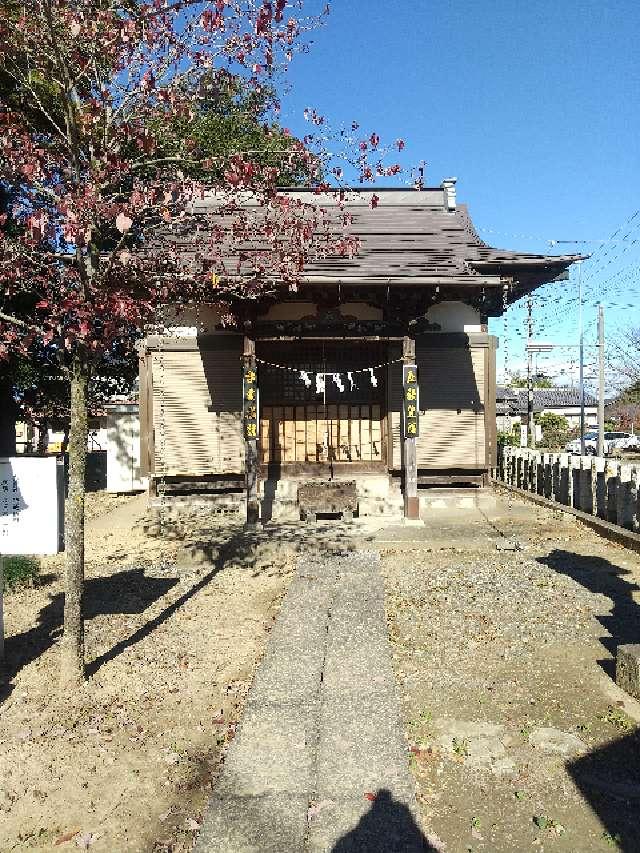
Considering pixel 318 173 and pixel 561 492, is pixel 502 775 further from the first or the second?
pixel 561 492

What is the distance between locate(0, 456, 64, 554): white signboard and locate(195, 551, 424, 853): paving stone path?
7.68 ft

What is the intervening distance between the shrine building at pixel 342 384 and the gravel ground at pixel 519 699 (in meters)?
3.74

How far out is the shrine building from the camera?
11.4m

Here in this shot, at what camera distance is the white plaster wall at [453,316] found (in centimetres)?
1248

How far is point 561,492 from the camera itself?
1385 cm

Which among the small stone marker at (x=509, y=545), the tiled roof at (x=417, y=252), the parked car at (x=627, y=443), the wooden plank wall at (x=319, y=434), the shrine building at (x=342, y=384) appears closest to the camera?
the small stone marker at (x=509, y=545)

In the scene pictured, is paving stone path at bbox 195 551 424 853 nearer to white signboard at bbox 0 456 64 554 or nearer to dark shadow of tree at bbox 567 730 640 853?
dark shadow of tree at bbox 567 730 640 853

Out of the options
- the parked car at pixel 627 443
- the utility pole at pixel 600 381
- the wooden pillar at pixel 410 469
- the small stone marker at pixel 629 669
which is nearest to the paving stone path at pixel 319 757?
the small stone marker at pixel 629 669

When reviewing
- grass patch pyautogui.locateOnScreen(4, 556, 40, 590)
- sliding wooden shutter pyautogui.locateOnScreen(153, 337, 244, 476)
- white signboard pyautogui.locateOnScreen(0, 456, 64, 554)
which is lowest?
grass patch pyautogui.locateOnScreen(4, 556, 40, 590)

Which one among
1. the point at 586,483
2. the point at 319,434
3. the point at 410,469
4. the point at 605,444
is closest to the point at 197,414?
the point at 319,434

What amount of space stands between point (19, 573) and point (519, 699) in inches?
261

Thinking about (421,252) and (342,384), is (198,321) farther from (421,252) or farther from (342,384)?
(421,252)

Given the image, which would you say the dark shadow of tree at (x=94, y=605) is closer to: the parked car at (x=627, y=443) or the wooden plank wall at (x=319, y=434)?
the wooden plank wall at (x=319, y=434)

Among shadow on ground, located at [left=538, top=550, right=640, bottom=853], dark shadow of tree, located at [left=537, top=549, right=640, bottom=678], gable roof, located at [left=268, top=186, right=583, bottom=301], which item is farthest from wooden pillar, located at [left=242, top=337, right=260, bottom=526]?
shadow on ground, located at [left=538, top=550, right=640, bottom=853]
